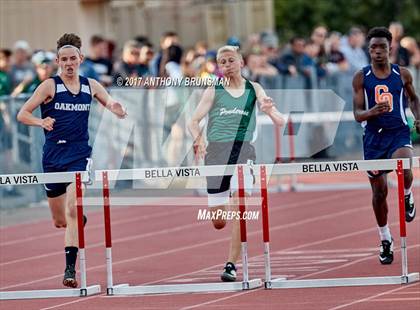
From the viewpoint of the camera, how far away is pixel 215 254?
15.5 metres

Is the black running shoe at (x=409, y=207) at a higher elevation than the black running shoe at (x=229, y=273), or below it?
higher

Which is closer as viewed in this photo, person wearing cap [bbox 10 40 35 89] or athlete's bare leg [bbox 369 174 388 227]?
athlete's bare leg [bbox 369 174 388 227]

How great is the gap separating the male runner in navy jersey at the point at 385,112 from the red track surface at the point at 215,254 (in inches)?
21.5

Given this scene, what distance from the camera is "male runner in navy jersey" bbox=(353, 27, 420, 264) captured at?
13680 millimetres


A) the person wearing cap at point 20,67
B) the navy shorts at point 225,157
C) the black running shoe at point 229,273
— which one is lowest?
the black running shoe at point 229,273

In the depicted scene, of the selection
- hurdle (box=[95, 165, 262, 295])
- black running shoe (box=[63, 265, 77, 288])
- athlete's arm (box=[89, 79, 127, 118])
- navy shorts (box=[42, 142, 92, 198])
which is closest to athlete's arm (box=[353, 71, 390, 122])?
hurdle (box=[95, 165, 262, 295])

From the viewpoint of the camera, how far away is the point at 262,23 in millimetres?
36562

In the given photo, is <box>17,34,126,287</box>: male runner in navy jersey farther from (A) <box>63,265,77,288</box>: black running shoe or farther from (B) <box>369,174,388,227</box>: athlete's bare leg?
(B) <box>369,174,388,227</box>: athlete's bare leg

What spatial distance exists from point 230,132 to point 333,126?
39.7 ft

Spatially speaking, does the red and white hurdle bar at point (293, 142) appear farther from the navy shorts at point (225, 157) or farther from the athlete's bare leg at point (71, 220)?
the athlete's bare leg at point (71, 220)

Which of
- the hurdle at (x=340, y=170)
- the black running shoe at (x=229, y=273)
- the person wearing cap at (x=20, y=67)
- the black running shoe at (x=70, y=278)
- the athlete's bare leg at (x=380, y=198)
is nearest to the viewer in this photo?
the hurdle at (x=340, y=170)

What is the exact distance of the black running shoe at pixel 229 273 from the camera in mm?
12902

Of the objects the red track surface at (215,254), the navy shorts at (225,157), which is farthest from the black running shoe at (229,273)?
the navy shorts at (225,157)

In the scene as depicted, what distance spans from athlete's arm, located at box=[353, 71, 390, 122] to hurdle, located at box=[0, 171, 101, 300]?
262 centimetres
